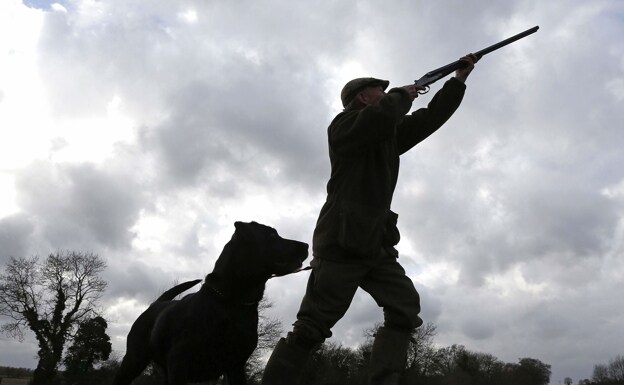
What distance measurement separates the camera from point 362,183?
3.73m

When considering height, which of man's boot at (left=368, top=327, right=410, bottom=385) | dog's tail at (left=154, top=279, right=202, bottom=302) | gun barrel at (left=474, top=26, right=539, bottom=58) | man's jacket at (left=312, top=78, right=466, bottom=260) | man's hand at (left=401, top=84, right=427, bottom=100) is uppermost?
gun barrel at (left=474, top=26, right=539, bottom=58)

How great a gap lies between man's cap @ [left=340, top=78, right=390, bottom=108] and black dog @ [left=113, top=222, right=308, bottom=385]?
131 centimetres

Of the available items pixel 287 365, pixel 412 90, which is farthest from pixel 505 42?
pixel 287 365

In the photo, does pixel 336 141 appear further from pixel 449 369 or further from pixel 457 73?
pixel 449 369

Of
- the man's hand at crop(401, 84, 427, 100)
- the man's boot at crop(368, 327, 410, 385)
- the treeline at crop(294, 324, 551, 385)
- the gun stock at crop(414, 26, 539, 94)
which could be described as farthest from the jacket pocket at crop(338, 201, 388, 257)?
the treeline at crop(294, 324, 551, 385)

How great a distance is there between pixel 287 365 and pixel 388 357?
2.29ft

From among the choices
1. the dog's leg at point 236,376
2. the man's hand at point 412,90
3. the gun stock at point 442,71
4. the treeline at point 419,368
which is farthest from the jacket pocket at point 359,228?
the treeline at point 419,368

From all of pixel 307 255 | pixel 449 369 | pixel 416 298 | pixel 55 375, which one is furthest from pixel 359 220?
pixel 449 369

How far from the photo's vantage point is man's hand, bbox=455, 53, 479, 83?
171 inches

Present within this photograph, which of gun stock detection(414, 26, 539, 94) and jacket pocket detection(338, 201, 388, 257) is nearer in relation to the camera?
jacket pocket detection(338, 201, 388, 257)

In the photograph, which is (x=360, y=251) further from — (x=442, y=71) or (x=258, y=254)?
(x=442, y=71)

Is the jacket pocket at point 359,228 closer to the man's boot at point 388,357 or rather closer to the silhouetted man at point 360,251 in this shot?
the silhouetted man at point 360,251

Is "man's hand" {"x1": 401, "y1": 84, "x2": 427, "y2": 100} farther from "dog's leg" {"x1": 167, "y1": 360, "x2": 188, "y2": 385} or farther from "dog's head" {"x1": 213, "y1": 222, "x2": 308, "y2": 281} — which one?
"dog's leg" {"x1": 167, "y1": 360, "x2": 188, "y2": 385}

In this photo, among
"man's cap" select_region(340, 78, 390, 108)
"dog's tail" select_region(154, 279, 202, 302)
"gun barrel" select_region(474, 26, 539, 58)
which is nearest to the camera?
"man's cap" select_region(340, 78, 390, 108)
